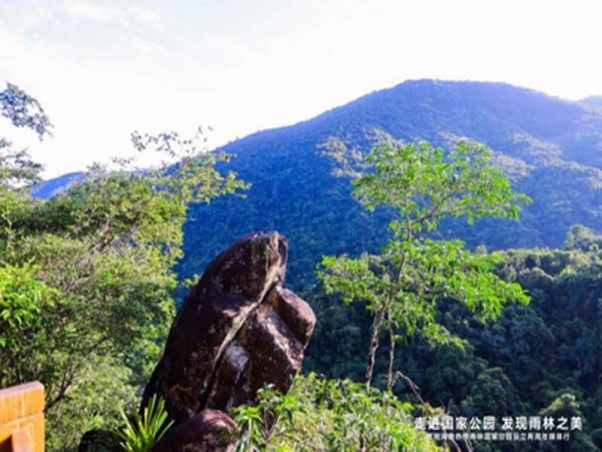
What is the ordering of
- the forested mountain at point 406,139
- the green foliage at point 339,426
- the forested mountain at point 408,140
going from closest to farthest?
1. the green foliage at point 339,426
2. the forested mountain at point 408,140
3. the forested mountain at point 406,139

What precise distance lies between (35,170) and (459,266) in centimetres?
1047

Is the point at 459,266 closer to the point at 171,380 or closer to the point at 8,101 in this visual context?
the point at 171,380

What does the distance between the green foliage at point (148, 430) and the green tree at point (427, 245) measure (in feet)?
6.30

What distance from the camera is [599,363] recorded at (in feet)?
57.3

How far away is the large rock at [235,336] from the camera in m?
4.60

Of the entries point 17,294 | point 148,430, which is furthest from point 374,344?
point 17,294

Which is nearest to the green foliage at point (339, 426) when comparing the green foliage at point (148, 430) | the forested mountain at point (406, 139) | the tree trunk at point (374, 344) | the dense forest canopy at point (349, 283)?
the dense forest canopy at point (349, 283)

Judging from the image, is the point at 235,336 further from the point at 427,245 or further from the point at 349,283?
the point at 427,245

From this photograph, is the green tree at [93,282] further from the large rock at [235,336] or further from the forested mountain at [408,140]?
the forested mountain at [408,140]

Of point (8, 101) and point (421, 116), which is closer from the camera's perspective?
point (8, 101)

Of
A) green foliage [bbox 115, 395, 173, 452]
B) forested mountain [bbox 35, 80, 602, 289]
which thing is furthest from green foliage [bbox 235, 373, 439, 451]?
forested mountain [bbox 35, 80, 602, 289]

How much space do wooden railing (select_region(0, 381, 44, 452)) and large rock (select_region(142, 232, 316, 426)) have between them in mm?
2665

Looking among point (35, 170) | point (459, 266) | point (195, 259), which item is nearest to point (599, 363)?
point (459, 266)

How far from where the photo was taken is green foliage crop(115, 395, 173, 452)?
413 centimetres
